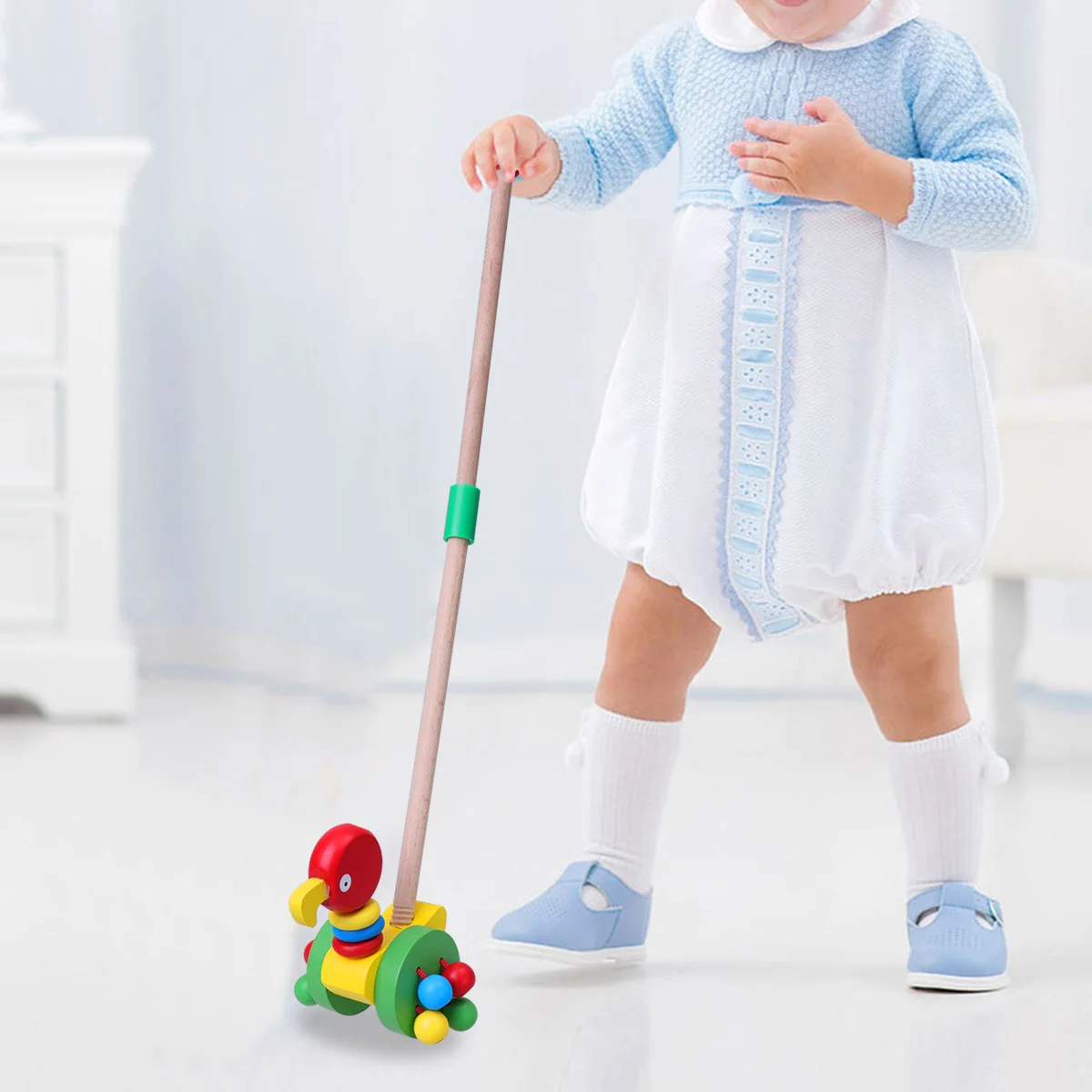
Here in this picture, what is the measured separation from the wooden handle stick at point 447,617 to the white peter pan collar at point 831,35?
179mm

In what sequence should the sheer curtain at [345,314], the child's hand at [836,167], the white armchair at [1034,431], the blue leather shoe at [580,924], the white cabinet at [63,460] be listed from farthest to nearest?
the sheer curtain at [345,314] < the white cabinet at [63,460] < the white armchair at [1034,431] < the blue leather shoe at [580,924] < the child's hand at [836,167]

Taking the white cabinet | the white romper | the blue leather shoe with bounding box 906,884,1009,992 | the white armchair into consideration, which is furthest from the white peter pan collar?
the white cabinet

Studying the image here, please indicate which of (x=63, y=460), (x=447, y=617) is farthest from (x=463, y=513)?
(x=63, y=460)

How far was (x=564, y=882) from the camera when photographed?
1100 mm

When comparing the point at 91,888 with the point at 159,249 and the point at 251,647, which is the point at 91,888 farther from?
the point at 159,249

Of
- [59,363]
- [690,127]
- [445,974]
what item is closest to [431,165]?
[59,363]

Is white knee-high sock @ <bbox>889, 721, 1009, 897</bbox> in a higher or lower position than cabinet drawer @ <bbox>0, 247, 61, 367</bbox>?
lower

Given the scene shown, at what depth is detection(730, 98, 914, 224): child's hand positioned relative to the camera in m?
0.97

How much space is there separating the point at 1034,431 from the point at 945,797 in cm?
77

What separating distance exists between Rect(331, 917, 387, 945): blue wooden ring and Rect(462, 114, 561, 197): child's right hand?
1.57 feet

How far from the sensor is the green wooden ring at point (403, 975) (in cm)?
88

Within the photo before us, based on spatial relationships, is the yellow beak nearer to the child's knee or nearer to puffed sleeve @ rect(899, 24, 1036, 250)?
the child's knee

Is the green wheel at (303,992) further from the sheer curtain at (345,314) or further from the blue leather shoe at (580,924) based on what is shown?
the sheer curtain at (345,314)

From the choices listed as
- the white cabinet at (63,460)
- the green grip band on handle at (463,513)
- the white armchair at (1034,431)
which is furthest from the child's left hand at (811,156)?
the white cabinet at (63,460)
